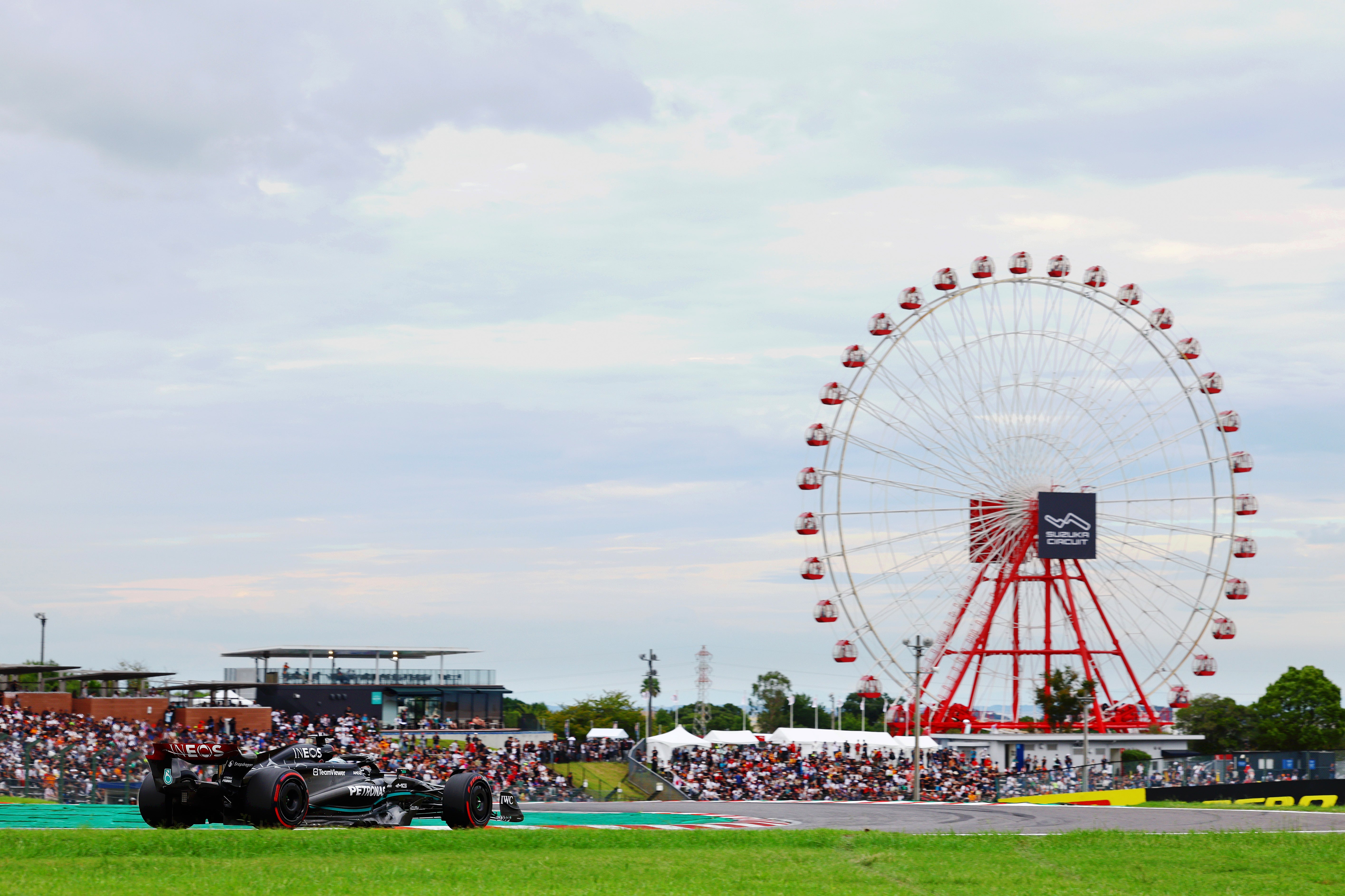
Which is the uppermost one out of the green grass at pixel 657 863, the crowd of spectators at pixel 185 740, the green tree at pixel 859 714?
the green grass at pixel 657 863

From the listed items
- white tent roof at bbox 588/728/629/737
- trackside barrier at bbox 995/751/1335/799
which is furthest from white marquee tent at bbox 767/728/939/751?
trackside barrier at bbox 995/751/1335/799

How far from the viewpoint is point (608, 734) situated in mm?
74438

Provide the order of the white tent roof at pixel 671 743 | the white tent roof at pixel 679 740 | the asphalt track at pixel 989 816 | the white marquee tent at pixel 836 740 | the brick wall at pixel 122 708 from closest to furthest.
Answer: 1. the asphalt track at pixel 989 816
2. the brick wall at pixel 122 708
3. the white tent roof at pixel 671 743
4. the white tent roof at pixel 679 740
5. the white marquee tent at pixel 836 740

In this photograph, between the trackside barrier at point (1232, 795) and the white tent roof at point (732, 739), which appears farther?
the white tent roof at point (732, 739)

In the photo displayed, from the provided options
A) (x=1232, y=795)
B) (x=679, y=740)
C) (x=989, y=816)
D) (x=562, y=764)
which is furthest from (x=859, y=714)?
(x=989, y=816)

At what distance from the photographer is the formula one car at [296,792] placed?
2355cm

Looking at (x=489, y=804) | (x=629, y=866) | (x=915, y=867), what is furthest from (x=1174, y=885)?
(x=489, y=804)

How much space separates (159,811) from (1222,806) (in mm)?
32740

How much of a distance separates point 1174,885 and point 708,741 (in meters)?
45.2

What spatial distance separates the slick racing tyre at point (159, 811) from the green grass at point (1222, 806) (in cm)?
2810

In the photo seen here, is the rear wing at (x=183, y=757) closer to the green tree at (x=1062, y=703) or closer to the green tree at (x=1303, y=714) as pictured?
the green tree at (x=1062, y=703)

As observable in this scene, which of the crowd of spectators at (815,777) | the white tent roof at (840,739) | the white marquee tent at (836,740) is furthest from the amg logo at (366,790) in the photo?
the white tent roof at (840,739)

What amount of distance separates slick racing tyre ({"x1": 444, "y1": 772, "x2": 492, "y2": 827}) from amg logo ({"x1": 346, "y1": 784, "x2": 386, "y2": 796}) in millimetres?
1181

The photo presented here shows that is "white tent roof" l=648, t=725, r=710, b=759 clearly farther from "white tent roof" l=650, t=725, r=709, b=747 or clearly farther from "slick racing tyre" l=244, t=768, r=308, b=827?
"slick racing tyre" l=244, t=768, r=308, b=827
